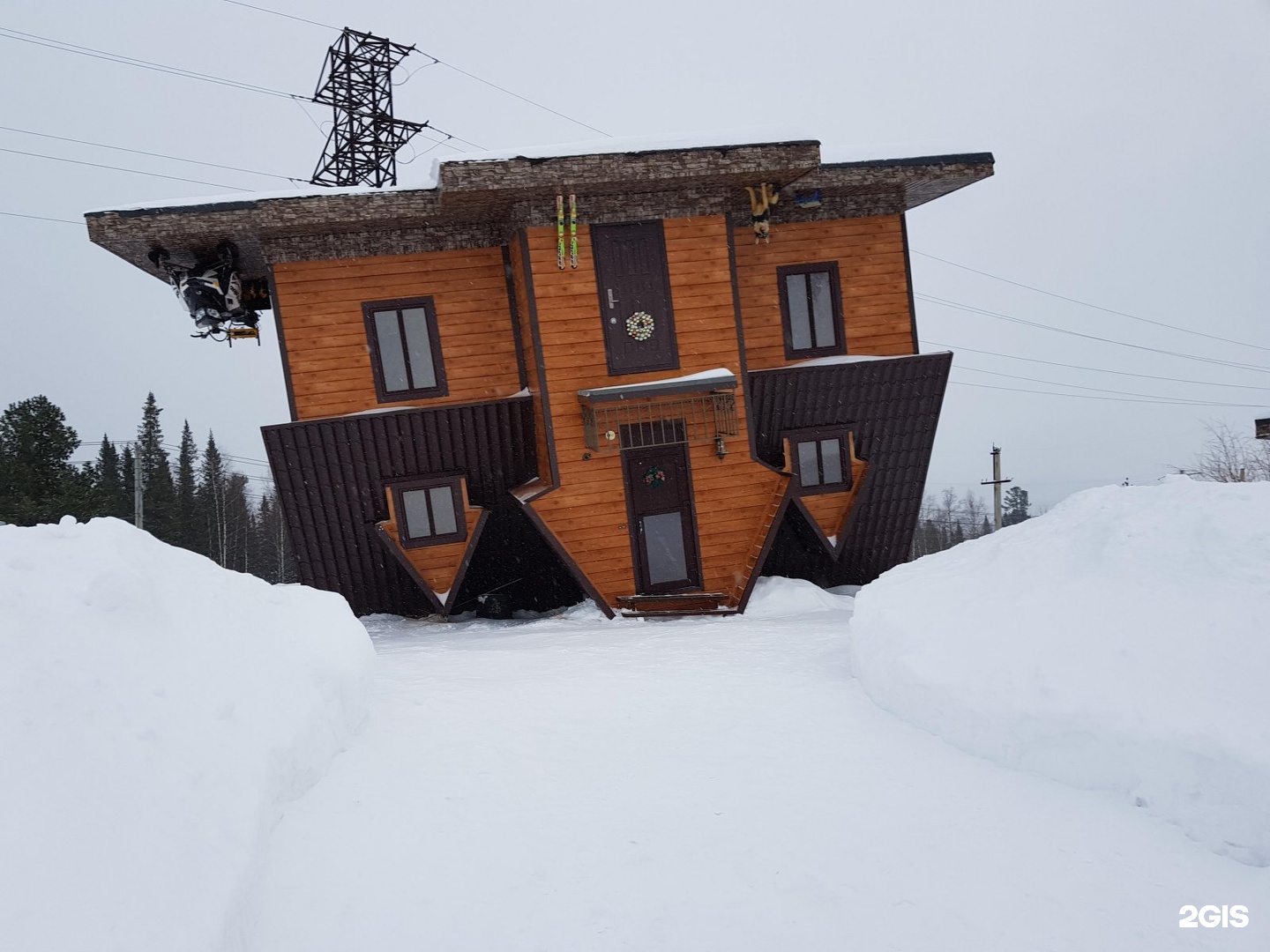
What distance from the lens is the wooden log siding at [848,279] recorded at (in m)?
12.7

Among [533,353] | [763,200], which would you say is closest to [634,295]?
[533,353]

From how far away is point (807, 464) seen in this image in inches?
510

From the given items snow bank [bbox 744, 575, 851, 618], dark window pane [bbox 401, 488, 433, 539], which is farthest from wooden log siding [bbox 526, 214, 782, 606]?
dark window pane [bbox 401, 488, 433, 539]

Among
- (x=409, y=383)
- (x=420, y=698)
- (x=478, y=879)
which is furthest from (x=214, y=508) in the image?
(x=478, y=879)

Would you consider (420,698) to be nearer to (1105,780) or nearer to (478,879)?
(478,879)

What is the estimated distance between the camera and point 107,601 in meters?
4.35

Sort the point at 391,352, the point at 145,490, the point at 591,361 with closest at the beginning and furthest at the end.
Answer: the point at 591,361 < the point at 391,352 < the point at 145,490

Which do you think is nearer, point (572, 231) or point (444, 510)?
point (572, 231)

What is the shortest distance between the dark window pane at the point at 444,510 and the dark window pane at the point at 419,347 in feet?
5.45

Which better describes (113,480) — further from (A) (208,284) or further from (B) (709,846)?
(B) (709,846)

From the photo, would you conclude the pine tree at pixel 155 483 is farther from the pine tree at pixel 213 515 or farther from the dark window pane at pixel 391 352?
the dark window pane at pixel 391 352

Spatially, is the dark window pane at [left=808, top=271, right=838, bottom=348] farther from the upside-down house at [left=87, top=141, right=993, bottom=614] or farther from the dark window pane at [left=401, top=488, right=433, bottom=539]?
the dark window pane at [left=401, top=488, right=433, bottom=539]

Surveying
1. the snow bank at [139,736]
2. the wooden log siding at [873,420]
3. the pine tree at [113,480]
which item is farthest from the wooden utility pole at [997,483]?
the pine tree at [113,480]

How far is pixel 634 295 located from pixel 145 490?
33862 millimetres
